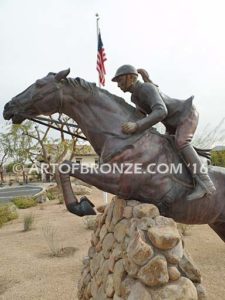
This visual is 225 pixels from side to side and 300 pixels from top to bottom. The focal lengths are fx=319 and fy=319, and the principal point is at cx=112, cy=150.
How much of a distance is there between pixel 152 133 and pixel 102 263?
151cm

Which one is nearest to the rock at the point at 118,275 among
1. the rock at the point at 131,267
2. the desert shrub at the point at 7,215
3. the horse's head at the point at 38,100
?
the rock at the point at 131,267

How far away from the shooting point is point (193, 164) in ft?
9.87

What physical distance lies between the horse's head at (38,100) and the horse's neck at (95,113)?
11 cm

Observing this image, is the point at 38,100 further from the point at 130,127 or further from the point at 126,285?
the point at 126,285

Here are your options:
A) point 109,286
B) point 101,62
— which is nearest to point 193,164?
point 109,286

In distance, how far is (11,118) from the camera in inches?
125

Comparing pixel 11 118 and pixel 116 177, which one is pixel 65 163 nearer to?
pixel 116 177

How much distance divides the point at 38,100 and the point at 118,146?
2.92ft

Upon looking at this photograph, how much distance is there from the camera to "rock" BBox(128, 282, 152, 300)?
2.58 m

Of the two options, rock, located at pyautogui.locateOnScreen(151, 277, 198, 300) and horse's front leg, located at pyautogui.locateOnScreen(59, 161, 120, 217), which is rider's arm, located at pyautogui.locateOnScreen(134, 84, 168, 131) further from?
rock, located at pyautogui.locateOnScreen(151, 277, 198, 300)

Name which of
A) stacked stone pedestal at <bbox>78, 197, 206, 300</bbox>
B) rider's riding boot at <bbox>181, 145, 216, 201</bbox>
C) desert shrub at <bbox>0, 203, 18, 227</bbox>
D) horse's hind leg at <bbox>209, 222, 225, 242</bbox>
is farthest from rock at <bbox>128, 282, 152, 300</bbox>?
desert shrub at <bbox>0, 203, 18, 227</bbox>

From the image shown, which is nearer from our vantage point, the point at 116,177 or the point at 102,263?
the point at 116,177

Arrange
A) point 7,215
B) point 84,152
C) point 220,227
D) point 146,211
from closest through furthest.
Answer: point 146,211, point 220,227, point 7,215, point 84,152

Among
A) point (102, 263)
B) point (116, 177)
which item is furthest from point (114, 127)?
point (102, 263)
